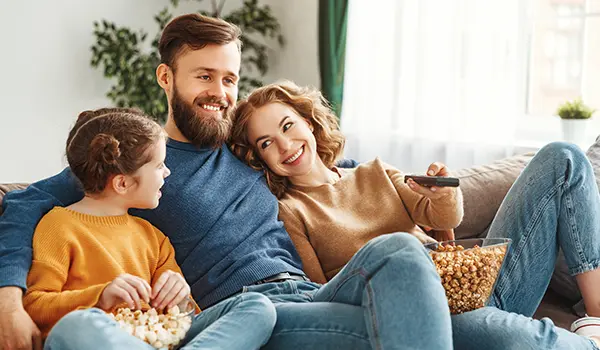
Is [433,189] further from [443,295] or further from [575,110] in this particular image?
[575,110]

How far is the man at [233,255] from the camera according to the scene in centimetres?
152

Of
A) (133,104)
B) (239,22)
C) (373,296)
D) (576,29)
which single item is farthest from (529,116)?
(373,296)

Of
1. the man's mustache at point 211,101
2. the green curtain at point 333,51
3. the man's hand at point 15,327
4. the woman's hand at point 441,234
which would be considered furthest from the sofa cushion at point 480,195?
the green curtain at point 333,51

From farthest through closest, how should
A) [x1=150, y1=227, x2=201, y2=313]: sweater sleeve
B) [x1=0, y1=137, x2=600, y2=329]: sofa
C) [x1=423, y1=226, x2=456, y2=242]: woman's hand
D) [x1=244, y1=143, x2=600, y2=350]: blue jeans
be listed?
[x1=0, y1=137, x2=600, y2=329]: sofa, [x1=423, y1=226, x2=456, y2=242]: woman's hand, [x1=150, y1=227, x2=201, y2=313]: sweater sleeve, [x1=244, y1=143, x2=600, y2=350]: blue jeans

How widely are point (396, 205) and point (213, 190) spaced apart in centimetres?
51

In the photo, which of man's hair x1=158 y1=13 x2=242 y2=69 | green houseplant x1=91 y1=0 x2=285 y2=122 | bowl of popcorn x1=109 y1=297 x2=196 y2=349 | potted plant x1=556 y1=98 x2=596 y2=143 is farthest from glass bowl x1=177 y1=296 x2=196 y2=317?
green houseplant x1=91 y1=0 x2=285 y2=122

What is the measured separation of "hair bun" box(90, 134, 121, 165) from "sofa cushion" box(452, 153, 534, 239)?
1.21m

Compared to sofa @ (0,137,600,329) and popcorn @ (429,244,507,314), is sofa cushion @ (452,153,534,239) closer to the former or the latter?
sofa @ (0,137,600,329)

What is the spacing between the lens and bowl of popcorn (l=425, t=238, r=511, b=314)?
5.49ft

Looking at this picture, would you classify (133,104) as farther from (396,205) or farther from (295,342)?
(295,342)

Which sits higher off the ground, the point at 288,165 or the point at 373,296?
the point at 288,165

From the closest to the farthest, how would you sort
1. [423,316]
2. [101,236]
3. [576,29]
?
[423,316] < [101,236] < [576,29]

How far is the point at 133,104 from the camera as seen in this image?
13.5 ft

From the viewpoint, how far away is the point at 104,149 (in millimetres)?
1735
